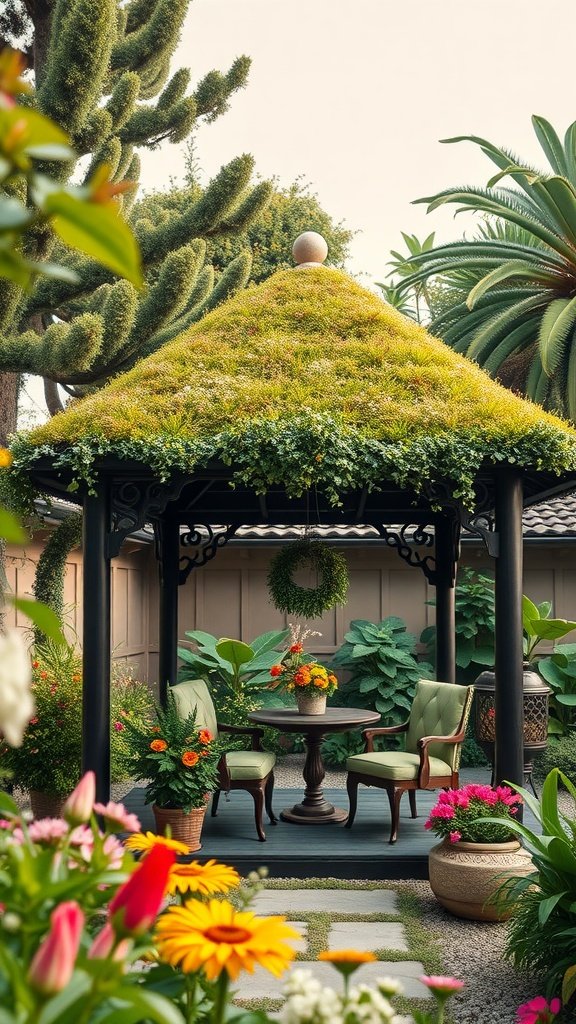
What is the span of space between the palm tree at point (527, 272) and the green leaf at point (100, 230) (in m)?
13.6

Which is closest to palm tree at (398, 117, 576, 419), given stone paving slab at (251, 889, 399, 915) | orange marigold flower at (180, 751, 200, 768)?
orange marigold flower at (180, 751, 200, 768)

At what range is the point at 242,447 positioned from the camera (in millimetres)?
6176

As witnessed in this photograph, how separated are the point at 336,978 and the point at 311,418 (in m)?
3.18

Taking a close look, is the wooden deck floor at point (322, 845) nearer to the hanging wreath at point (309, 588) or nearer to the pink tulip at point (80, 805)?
the hanging wreath at point (309, 588)

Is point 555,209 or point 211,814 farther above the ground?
point 555,209

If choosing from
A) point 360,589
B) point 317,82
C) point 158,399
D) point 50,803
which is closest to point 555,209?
point 360,589

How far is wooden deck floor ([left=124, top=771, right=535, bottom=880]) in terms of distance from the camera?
6.73 m

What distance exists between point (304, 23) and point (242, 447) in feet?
59.8

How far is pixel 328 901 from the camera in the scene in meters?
6.18

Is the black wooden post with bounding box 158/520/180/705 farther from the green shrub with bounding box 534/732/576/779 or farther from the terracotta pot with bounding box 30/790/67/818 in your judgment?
the green shrub with bounding box 534/732/576/779

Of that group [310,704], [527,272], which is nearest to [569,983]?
[310,704]

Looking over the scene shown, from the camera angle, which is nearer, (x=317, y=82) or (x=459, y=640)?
(x=459, y=640)

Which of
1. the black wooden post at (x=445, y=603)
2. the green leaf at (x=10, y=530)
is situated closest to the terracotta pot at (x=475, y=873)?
the black wooden post at (x=445, y=603)

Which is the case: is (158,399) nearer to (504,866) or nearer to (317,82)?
(504,866)
